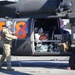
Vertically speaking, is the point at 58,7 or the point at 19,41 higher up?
the point at 58,7

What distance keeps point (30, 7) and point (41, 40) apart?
3.00m

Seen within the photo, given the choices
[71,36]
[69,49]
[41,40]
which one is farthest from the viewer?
[41,40]

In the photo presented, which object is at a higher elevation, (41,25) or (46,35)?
(41,25)

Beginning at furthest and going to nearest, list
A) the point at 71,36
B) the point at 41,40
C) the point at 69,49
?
the point at 41,40
the point at 69,49
the point at 71,36

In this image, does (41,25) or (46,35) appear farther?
(41,25)

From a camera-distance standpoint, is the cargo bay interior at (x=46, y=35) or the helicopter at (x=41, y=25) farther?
the cargo bay interior at (x=46, y=35)

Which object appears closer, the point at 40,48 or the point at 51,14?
the point at 51,14

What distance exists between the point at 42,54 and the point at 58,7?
3.15 metres

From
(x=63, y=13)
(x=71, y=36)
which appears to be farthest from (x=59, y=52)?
(x=63, y=13)

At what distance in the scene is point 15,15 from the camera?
1054 cm

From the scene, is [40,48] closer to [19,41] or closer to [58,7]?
[19,41]

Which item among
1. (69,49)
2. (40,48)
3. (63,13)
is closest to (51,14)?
(63,13)

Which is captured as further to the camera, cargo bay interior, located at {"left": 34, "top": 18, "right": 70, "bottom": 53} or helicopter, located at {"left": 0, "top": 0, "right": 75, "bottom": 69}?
cargo bay interior, located at {"left": 34, "top": 18, "right": 70, "bottom": 53}

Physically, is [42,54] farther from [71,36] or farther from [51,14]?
[51,14]
